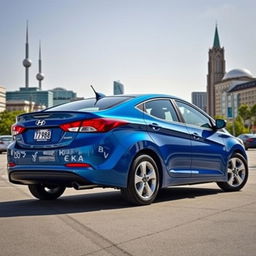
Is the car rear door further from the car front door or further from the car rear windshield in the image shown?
the car rear windshield

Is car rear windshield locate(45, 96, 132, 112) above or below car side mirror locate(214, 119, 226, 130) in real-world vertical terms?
above

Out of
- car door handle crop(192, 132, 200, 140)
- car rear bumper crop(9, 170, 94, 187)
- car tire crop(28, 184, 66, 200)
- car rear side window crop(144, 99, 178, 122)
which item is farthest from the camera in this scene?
car door handle crop(192, 132, 200, 140)

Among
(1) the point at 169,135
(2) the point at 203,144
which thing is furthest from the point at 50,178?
(2) the point at 203,144

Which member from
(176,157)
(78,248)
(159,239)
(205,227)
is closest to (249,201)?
(176,157)

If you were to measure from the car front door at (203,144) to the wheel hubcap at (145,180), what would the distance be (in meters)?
0.98

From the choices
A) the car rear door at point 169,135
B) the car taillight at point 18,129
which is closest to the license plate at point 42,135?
the car taillight at point 18,129

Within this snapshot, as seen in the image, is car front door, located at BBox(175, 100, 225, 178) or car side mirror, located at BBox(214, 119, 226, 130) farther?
car side mirror, located at BBox(214, 119, 226, 130)

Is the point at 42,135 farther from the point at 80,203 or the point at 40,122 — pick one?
the point at 80,203

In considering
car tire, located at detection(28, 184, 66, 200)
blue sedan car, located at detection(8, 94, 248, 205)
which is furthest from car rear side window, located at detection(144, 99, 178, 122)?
car tire, located at detection(28, 184, 66, 200)

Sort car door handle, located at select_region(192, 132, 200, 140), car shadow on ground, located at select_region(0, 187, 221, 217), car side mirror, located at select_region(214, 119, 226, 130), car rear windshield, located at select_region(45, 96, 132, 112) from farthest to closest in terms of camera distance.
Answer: car side mirror, located at select_region(214, 119, 226, 130) → car door handle, located at select_region(192, 132, 200, 140) → car rear windshield, located at select_region(45, 96, 132, 112) → car shadow on ground, located at select_region(0, 187, 221, 217)

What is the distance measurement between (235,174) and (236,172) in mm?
45

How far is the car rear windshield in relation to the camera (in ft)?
22.4

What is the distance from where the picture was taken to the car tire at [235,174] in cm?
862

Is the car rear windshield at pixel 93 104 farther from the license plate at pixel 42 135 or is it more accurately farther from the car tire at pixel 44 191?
the car tire at pixel 44 191
